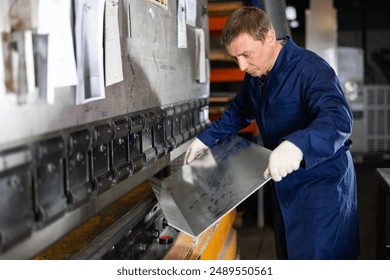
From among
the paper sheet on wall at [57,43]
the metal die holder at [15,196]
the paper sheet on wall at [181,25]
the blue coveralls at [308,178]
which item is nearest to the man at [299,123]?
the blue coveralls at [308,178]

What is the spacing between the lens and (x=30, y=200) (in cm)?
104

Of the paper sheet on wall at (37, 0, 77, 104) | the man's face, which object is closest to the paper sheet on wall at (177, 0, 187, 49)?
the man's face

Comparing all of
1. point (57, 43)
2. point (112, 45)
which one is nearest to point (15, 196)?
point (57, 43)

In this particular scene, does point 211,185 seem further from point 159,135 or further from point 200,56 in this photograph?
point 200,56

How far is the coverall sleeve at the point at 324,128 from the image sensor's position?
1448mm

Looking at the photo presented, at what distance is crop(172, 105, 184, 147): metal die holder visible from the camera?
2207mm

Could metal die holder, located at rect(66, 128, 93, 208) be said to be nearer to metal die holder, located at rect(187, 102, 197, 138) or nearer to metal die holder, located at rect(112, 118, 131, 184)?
metal die holder, located at rect(112, 118, 131, 184)

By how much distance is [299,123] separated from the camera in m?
1.83

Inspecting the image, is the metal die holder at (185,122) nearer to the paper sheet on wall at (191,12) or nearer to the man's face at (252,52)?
the paper sheet on wall at (191,12)

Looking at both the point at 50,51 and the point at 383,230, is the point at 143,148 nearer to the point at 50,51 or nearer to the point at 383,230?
the point at 50,51

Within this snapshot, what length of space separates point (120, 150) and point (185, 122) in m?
0.93

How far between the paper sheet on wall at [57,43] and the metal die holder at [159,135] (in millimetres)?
704
